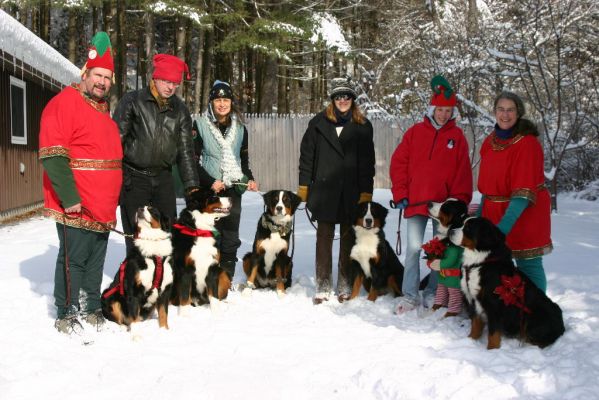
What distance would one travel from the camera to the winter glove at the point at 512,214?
3.79 meters

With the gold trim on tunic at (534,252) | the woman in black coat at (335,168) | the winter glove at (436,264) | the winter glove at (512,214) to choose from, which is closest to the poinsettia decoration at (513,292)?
the winter glove at (512,214)

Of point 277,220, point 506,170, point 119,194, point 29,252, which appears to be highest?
point 506,170

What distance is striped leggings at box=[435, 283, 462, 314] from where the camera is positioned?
4453mm

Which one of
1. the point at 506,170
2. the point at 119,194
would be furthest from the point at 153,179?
the point at 506,170

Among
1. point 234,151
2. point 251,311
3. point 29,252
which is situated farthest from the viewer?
point 29,252

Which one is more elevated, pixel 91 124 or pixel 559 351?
pixel 91 124

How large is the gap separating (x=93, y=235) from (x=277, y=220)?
69.2 inches

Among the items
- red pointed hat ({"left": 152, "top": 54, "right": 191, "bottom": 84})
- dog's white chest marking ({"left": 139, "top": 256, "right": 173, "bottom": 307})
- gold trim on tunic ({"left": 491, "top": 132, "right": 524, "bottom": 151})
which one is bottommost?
dog's white chest marking ({"left": 139, "top": 256, "right": 173, "bottom": 307})

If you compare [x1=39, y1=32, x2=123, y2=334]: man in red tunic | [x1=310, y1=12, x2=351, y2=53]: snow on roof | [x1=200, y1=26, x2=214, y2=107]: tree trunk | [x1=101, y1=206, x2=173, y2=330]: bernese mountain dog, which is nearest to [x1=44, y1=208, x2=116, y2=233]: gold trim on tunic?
[x1=39, y1=32, x2=123, y2=334]: man in red tunic

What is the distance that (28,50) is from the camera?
965cm

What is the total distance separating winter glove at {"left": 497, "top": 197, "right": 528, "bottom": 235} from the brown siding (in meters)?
8.14

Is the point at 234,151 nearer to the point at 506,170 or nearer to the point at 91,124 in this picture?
the point at 91,124

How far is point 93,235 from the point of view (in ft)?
13.5

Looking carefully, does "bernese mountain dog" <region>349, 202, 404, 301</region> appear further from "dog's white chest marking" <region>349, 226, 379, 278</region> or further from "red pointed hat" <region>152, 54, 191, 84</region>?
"red pointed hat" <region>152, 54, 191, 84</region>
